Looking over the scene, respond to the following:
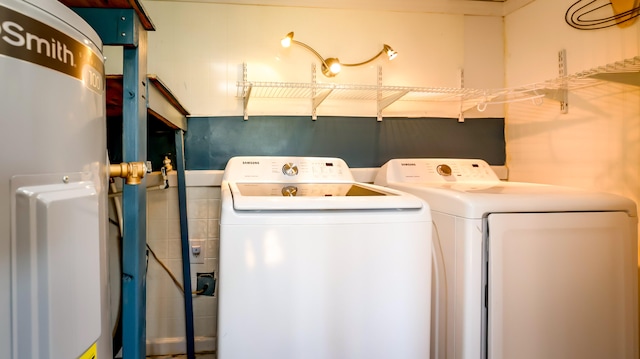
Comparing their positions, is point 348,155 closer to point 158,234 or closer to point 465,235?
point 465,235

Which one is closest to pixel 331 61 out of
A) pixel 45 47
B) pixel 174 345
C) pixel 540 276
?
pixel 540 276

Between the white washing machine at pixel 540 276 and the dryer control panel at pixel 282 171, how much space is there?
0.71 meters

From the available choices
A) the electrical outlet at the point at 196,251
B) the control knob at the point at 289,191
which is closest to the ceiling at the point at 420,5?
the control knob at the point at 289,191

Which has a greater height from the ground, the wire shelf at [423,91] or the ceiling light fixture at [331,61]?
the ceiling light fixture at [331,61]

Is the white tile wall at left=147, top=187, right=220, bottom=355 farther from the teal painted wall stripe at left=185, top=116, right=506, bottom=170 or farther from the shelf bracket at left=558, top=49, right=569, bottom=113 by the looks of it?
the shelf bracket at left=558, top=49, right=569, bottom=113

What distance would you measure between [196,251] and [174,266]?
15 centimetres

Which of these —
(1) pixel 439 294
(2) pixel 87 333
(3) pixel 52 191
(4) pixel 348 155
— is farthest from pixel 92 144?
(4) pixel 348 155

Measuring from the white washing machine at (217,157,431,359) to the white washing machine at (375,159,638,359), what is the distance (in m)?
0.18

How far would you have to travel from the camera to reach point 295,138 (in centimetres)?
201

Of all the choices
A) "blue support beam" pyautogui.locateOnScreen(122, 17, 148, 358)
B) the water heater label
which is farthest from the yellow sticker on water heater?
the water heater label

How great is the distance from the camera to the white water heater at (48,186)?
451 millimetres

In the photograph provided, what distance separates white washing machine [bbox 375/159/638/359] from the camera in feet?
3.70

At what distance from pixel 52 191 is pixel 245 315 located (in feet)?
2.09

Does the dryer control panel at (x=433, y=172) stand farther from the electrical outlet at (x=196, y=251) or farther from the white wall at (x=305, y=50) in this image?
the electrical outlet at (x=196, y=251)
